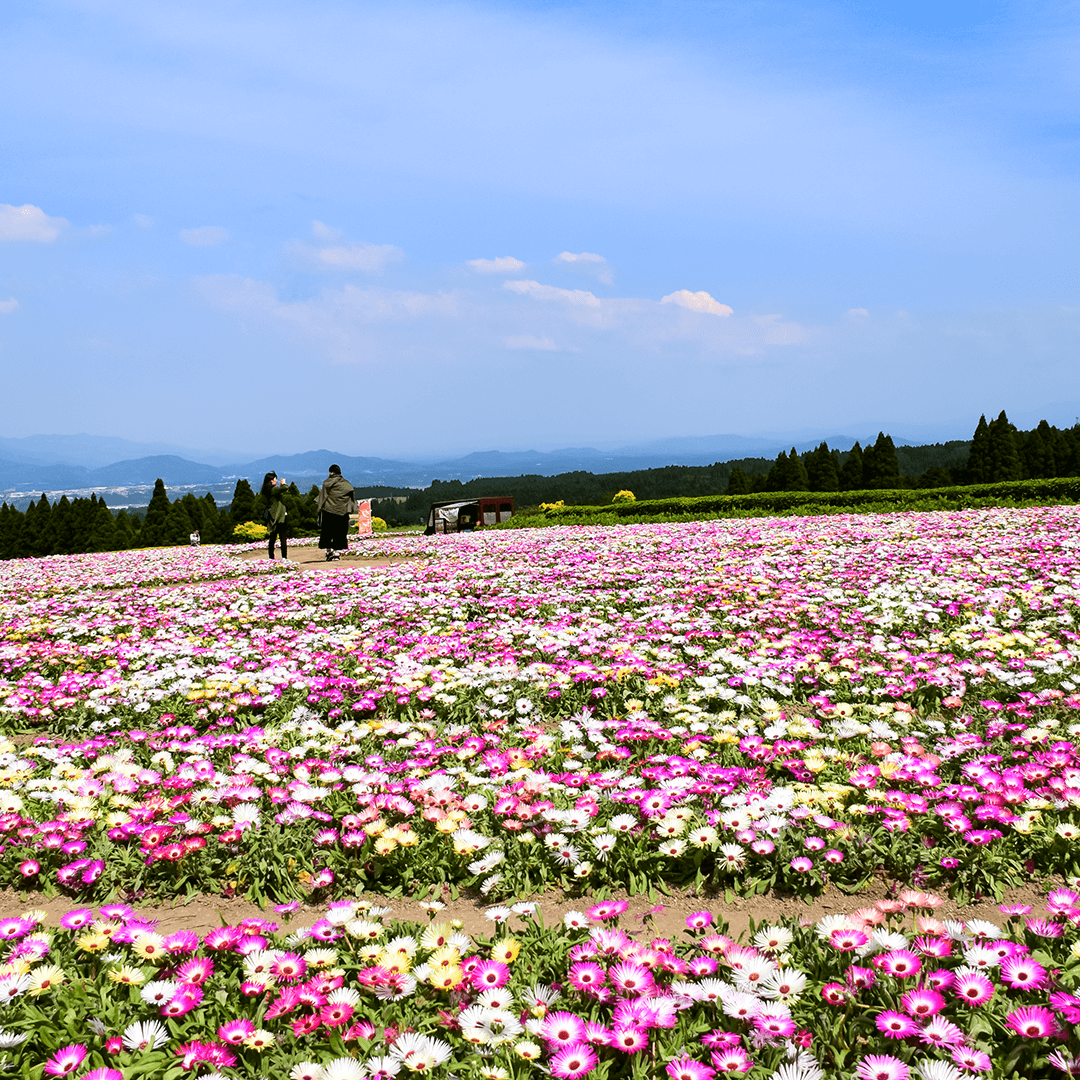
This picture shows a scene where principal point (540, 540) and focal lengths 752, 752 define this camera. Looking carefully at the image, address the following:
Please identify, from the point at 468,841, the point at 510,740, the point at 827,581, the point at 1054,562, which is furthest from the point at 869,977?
the point at 1054,562

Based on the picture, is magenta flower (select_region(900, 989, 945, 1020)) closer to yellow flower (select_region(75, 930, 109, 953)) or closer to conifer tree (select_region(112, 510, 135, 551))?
yellow flower (select_region(75, 930, 109, 953))

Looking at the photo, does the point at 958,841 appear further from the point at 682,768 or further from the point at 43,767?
the point at 43,767

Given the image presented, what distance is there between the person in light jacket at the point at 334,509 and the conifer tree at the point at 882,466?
4126 cm

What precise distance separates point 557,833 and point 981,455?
174 feet

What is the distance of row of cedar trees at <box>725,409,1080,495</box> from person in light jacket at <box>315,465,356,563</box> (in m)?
30.0

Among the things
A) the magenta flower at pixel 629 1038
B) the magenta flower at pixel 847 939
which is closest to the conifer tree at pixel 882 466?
the magenta flower at pixel 847 939

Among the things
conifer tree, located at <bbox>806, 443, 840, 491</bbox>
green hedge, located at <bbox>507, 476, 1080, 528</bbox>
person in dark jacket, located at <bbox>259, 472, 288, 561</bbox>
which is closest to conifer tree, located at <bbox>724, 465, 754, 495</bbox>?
conifer tree, located at <bbox>806, 443, 840, 491</bbox>

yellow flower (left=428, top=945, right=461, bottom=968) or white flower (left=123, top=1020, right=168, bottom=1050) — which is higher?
yellow flower (left=428, top=945, right=461, bottom=968)

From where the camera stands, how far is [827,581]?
34.2 feet

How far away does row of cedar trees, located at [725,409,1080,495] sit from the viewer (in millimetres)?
47656

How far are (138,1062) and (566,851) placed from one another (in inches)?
75.2

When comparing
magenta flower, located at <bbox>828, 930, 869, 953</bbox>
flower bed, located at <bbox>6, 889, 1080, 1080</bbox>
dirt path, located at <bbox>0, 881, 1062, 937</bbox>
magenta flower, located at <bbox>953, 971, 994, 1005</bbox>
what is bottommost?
dirt path, located at <bbox>0, 881, 1062, 937</bbox>

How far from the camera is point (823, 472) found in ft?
180

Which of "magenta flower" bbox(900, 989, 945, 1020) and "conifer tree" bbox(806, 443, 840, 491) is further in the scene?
"conifer tree" bbox(806, 443, 840, 491)
